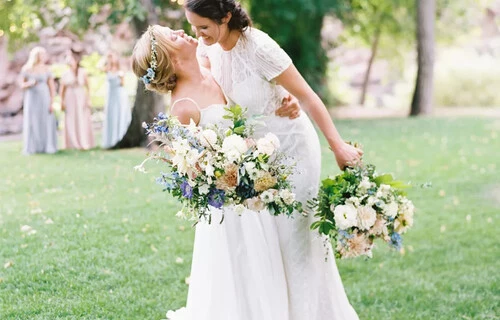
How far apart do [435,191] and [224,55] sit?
6.43m

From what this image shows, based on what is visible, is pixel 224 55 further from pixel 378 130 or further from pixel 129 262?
pixel 378 130

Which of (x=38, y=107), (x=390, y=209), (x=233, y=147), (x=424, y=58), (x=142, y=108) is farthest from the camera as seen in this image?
(x=424, y=58)

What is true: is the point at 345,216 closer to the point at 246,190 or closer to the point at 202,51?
the point at 246,190

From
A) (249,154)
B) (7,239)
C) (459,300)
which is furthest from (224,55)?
(7,239)

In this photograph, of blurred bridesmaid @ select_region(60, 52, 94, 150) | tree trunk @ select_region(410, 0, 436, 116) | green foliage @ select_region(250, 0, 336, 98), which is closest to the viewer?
blurred bridesmaid @ select_region(60, 52, 94, 150)

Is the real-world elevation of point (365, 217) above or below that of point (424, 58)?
below

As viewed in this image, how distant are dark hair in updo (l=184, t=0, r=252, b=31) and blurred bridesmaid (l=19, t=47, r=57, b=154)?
37.8 feet

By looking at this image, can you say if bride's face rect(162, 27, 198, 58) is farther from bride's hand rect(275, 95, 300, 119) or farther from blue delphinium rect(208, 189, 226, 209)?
blue delphinium rect(208, 189, 226, 209)

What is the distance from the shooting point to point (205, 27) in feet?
11.6

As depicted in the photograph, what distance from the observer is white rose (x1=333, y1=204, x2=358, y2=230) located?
11.6ft

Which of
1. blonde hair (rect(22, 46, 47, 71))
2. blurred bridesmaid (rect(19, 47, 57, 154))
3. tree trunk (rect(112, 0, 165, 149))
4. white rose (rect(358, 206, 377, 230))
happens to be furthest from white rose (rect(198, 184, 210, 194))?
blonde hair (rect(22, 46, 47, 71))

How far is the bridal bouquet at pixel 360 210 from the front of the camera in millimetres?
3574

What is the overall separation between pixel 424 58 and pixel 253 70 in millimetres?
18550

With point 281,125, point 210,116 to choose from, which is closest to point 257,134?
point 281,125
